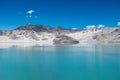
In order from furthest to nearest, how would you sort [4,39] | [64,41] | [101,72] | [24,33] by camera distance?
[24,33], [4,39], [64,41], [101,72]

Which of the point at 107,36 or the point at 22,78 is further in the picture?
the point at 107,36

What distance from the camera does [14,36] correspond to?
614ft

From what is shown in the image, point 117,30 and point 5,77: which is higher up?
point 117,30

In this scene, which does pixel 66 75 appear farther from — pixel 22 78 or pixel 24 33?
pixel 24 33

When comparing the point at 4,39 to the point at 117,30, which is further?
the point at 4,39

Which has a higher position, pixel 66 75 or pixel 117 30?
pixel 117 30

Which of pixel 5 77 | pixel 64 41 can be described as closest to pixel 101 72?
pixel 5 77

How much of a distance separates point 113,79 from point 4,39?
547ft

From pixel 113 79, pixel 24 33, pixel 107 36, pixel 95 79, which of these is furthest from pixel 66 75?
pixel 24 33


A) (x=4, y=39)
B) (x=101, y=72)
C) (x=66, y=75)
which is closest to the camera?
(x=66, y=75)

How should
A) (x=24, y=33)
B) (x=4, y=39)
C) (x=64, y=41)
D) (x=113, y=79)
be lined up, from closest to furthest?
(x=113, y=79)
(x=64, y=41)
(x=4, y=39)
(x=24, y=33)

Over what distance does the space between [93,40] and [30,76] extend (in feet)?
410

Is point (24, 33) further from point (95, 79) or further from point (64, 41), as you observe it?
point (95, 79)

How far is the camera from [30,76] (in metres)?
21.9
